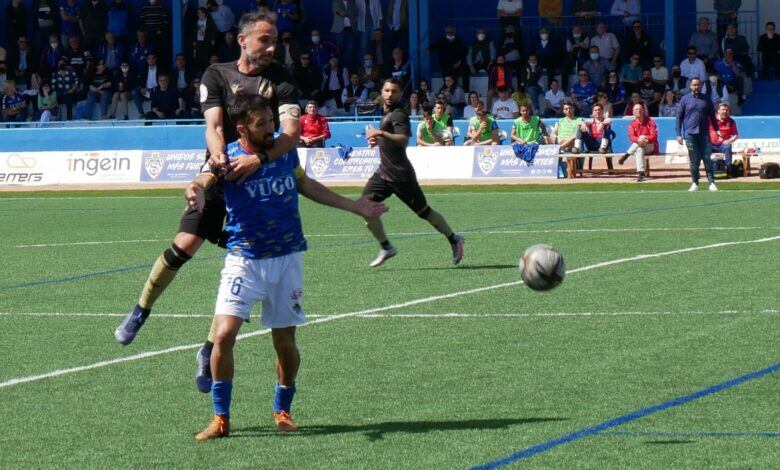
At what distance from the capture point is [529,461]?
20.9 ft

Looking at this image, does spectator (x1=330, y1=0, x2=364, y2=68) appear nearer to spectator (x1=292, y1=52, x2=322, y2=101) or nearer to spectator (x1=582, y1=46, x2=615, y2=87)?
spectator (x1=292, y1=52, x2=322, y2=101)

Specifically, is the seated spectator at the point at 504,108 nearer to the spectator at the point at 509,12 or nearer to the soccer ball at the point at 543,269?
the spectator at the point at 509,12

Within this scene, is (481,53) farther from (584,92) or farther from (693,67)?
(693,67)

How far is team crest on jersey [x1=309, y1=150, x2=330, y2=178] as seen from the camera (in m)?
31.3

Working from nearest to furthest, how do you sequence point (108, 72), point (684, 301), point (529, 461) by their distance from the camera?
point (529, 461) < point (684, 301) < point (108, 72)

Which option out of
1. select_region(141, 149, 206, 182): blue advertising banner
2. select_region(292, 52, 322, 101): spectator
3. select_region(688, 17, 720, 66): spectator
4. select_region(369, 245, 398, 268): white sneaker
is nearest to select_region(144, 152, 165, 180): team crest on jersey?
select_region(141, 149, 206, 182): blue advertising banner

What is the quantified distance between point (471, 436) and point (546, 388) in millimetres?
1262

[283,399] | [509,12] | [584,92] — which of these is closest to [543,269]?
[283,399]

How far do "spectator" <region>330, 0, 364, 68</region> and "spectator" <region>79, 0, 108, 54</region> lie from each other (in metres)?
6.30

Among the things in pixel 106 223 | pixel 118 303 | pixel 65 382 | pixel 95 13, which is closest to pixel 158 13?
pixel 95 13

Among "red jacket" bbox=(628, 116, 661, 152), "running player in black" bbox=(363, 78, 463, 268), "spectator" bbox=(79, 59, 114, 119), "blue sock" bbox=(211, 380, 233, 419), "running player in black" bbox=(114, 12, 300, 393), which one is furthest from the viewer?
"spectator" bbox=(79, 59, 114, 119)

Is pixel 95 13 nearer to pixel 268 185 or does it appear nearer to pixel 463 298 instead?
pixel 463 298

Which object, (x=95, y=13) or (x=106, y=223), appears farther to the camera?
(x=95, y=13)

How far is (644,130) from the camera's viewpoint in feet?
99.2
